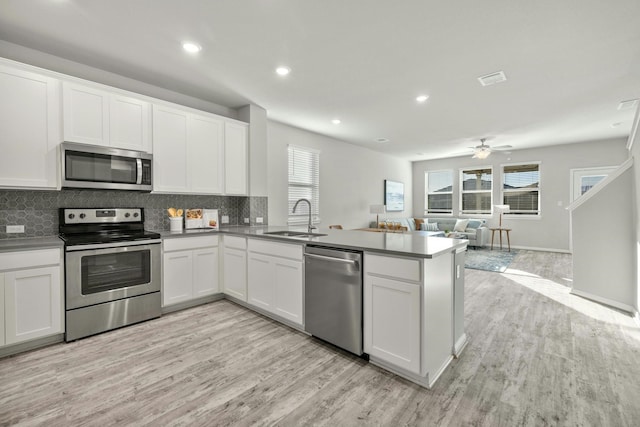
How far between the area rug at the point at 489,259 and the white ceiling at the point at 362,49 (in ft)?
9.54

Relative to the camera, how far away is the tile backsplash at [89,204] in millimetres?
2765

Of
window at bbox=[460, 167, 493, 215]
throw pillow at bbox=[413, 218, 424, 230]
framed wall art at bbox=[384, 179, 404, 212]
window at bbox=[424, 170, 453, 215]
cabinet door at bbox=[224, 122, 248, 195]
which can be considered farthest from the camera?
window at bbox=[424, 170, 453, 215]

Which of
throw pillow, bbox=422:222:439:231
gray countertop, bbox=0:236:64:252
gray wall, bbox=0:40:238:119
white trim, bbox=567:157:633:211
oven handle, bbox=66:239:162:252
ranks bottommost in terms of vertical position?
throw pillow, bbox=422:222:439:231

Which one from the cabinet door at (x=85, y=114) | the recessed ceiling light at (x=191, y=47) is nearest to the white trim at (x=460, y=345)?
the recessed ceiling light at (x=191, y=47)

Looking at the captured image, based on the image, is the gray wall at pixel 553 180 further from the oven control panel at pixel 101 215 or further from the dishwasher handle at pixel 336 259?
the oven control panel at pixel 101 215

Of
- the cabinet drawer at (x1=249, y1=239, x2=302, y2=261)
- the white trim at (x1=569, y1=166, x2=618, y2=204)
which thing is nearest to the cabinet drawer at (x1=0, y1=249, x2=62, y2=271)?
the cabinet drawer at (x1=249, y1=239, x2=302, y2=261)

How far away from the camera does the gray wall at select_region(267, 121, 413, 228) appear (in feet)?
17.5

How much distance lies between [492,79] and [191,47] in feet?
11.1

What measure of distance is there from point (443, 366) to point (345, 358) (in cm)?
75

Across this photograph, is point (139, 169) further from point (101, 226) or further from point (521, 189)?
point (521, 189)

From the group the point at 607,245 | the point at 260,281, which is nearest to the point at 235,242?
the point at 260,281

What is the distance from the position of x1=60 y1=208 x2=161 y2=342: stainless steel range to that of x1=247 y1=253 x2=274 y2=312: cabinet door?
3.23 ft

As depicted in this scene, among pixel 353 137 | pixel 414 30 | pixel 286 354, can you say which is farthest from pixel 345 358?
pixel 353 137

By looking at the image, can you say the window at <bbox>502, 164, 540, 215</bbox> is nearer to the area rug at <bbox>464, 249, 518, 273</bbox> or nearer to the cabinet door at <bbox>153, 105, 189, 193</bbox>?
the area rug at <bbox>464, 249, 518, 273</bbox>
